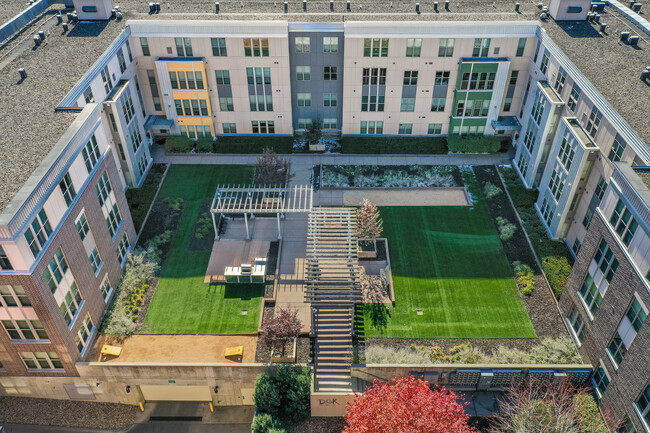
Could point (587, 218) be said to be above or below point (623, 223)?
below

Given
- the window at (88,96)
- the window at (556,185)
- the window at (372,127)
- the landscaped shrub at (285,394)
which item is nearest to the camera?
the landscaped shrub at (285,394)

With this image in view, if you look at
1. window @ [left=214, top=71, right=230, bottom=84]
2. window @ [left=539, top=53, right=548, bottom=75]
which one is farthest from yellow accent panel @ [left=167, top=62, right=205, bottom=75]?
window @ [left=539, top=53, right=548, bottom=75]

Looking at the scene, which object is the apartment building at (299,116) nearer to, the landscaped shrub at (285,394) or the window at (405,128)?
the window at (405,128)

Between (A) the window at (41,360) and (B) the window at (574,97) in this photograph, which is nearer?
(A) the window at (41,360)

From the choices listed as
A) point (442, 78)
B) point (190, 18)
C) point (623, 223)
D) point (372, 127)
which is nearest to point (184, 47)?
point (190, 18)

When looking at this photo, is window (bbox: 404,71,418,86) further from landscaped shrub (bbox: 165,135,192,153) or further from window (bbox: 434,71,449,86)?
landscaped shrub (bbox: 165,135,192,153)

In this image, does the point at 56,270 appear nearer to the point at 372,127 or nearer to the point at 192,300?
the point at 192,300

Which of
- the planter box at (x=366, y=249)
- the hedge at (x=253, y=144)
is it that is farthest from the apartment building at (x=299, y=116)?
the planter box at (x=366, y=249)
